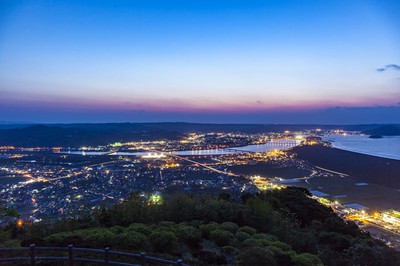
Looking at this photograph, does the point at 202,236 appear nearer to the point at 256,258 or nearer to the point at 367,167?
the point at 256,258

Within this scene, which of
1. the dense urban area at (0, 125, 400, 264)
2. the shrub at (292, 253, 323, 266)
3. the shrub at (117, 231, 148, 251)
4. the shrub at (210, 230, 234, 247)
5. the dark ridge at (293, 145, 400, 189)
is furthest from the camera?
the dark ridge at (293, 145, 400, 189)

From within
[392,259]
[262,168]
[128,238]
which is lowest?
[262,168]

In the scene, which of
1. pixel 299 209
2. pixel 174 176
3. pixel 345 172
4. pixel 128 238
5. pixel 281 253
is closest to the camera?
pixel 281 253

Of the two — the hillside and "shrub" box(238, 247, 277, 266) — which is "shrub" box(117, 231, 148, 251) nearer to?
the hillside

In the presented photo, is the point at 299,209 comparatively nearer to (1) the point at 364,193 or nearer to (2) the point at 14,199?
(1) the point at 364,193

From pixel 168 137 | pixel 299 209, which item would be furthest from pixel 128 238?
pixel 168 137

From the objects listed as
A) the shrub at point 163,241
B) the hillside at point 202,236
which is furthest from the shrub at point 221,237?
the shrub at point 163,241

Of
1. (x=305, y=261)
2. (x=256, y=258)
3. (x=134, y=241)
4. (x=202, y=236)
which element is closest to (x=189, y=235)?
(x=202, y=236)

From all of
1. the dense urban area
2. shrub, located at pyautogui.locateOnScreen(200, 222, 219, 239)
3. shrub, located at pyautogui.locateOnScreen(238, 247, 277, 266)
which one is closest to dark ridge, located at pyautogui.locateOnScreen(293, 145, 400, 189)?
the dense urban area

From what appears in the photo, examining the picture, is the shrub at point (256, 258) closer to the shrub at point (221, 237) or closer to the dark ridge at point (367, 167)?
the shrub at point (221, 237)
